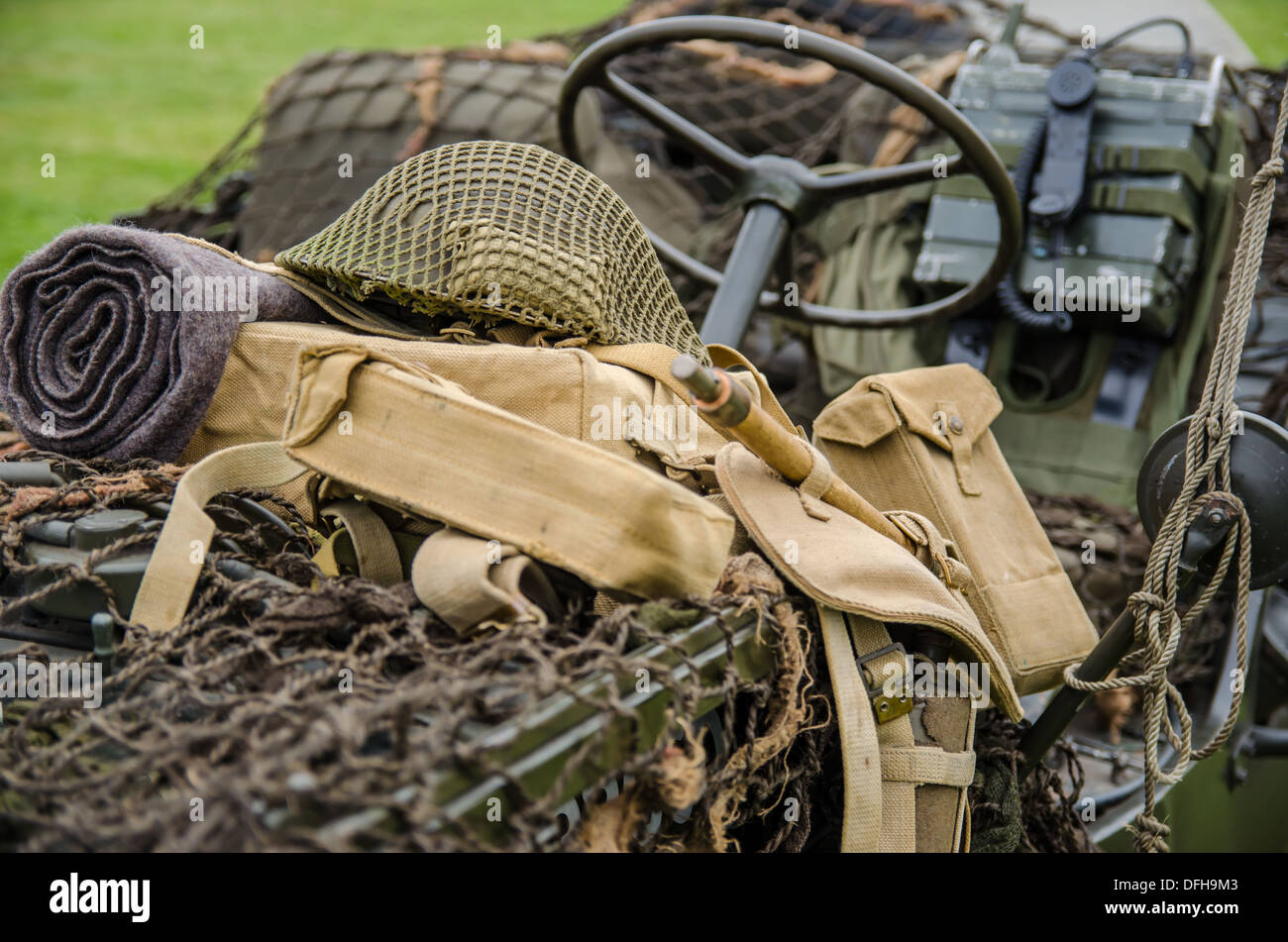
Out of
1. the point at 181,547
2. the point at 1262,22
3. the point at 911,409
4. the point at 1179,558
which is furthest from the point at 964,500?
the point at 1262,22

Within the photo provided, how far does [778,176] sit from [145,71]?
678 cm

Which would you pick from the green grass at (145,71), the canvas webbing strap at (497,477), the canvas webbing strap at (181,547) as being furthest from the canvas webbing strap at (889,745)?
the green grass at (145,71)

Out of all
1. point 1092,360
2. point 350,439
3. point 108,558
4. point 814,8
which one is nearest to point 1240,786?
point 1092,360

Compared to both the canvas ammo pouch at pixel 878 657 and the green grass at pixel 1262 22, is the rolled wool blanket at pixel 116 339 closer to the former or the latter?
the canvas ammo pouch at pixel 878 657

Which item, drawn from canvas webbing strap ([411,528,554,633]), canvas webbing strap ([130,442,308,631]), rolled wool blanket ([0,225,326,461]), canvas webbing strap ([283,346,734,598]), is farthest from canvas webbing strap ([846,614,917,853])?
rolled wool blanket ([0,225,326,461])

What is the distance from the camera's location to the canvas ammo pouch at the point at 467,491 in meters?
0.91

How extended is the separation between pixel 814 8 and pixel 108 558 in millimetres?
2483

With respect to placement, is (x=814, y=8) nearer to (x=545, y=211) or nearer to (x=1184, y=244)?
(x=1184, y=244)

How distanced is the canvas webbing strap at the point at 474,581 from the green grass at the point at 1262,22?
444cm

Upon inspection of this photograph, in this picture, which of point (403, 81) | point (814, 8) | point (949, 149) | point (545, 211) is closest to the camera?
point (545, 211)

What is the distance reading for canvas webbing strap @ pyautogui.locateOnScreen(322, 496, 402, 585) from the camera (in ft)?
3.38

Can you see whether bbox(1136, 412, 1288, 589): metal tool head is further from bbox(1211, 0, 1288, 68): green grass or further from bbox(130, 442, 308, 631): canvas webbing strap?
bbox(1211, 0, 1288, 68): green grass
